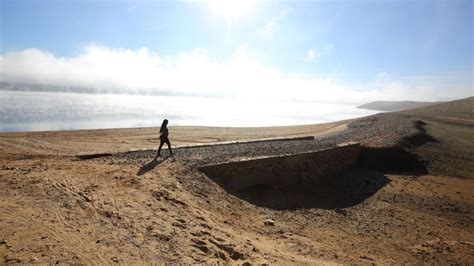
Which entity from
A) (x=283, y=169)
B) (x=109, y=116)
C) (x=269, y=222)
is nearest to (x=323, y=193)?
(x=283, y=169)

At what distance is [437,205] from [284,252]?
814 cm

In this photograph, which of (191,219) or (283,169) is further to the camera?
(283,169)

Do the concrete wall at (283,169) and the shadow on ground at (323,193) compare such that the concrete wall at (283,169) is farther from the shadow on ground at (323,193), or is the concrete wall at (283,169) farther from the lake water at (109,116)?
the lake water at (109,116)

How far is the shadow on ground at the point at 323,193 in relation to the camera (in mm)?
10055

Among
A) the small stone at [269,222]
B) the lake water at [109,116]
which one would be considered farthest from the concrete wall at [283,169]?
the lake water at [109,116]

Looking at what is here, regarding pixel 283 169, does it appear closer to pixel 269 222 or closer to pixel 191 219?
pixel 269 222

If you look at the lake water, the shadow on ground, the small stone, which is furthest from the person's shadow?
the lake water

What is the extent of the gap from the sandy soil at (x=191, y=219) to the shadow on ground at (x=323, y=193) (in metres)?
0.10

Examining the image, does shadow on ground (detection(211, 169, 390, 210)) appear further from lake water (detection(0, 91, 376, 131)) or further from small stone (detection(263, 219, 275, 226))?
lake water (detection(0, 91, 376, 131))

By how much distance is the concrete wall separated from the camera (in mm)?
9875

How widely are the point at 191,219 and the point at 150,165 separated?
11.9 ft

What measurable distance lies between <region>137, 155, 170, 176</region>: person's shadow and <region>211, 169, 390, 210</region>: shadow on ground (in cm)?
254

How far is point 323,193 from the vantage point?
11.9 m

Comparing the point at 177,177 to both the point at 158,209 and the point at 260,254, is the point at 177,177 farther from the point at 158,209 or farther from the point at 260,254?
the point at 260,254
